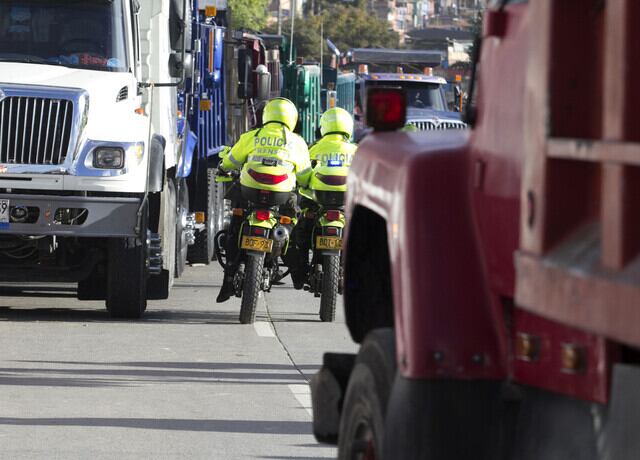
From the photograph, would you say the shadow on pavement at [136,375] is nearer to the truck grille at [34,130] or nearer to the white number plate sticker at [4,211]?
the white number plate sticker at [4,211]

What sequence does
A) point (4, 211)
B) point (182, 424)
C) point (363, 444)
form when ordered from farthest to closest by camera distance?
point (4, 211)
point (182, 424)
point (363, 444)

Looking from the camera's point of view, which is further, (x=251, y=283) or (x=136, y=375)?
(x=251, y=283)

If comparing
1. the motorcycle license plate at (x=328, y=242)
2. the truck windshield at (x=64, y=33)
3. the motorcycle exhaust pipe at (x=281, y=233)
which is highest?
the truck windshield at (x=64, y=33)

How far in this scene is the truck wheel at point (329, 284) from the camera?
1361 centimetres

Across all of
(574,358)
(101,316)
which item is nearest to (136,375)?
(101,316)

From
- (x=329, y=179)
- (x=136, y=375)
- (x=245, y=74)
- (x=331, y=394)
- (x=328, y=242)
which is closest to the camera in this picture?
(x=331, y=394)

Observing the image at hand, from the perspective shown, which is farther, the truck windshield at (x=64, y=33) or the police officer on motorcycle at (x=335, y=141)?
the police officer on motorcycle at (x=335, y=141)

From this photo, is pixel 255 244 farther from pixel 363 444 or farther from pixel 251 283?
pixel 363 444


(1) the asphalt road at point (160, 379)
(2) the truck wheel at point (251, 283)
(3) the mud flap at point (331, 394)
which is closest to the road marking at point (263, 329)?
(1) the asphalt road at point (160, 379)

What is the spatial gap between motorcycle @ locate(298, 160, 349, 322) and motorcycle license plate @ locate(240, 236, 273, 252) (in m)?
0.56

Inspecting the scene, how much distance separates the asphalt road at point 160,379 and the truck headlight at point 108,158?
1253 millimetres

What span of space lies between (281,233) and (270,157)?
2.19 ft

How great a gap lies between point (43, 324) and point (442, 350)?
9449 millimetres

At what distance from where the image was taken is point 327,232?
1373cm
